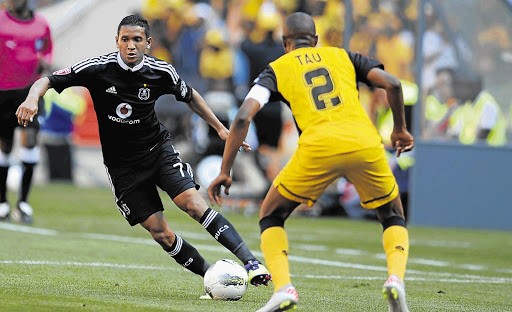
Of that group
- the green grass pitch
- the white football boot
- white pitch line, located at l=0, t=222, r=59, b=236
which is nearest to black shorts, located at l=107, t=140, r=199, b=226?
the green grass pitch

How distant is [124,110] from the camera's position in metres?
8.45

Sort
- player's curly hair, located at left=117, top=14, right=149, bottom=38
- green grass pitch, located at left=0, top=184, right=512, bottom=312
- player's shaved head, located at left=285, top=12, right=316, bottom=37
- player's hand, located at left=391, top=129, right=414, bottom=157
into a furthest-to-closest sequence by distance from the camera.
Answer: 1. player's curly hair, located at left=117, top=14, right=149, bottom=38
2. green grass pitch, located at left=0, top=184, right=512, bottom=312
3. player's hand, located at left=391, top=129, right=414, bottom=157
4. player's shaved head, located at left=285, top=12, right=316, bottom=37

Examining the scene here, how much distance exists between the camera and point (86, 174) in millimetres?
23312

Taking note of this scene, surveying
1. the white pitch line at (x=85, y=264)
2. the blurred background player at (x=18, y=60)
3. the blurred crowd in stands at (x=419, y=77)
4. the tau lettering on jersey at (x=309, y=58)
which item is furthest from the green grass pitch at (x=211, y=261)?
the tau lettering on jersey at (x=309, y=58)

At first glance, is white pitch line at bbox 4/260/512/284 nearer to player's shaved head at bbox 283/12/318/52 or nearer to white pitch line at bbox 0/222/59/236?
white pitch line at bbox 0/222/59/236

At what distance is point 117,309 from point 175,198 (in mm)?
1381

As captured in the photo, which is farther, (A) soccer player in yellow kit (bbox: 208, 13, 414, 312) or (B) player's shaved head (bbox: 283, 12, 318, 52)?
(B) player's shaved head (bbox: 283, 12, 318, 52)

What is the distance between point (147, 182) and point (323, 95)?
187 cm

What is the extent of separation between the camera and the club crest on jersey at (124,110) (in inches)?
332

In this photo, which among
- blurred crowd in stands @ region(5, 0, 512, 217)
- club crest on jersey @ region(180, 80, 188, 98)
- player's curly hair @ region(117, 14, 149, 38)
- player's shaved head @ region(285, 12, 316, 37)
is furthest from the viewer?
blurred crowd in stands @ region(5, 0, 512, 217)

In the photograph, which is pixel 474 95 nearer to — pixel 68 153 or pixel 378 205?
pixel 68 153

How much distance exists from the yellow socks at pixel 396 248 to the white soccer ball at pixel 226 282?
1.18m

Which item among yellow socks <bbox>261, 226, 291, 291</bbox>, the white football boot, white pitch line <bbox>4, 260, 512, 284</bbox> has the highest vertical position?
yellow socks <bbox>261, 226, 291, 291</bbox>

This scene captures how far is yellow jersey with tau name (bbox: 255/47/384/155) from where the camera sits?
7.15m
